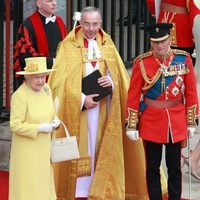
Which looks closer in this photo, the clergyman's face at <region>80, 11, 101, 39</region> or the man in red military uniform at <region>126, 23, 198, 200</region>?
the man in red military uniform at <region>126, 23, 198, 200</region>

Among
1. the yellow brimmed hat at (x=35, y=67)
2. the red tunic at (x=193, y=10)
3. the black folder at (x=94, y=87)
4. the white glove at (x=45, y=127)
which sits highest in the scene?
the red tunic at (x=193, y=10)

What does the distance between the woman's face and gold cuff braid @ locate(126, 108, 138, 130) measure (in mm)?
671

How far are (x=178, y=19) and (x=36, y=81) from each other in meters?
1.82

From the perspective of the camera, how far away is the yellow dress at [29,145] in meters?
5.12

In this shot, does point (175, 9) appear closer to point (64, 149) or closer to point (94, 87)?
point (94, 87)

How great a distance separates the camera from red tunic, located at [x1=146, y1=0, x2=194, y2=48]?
6.48 m

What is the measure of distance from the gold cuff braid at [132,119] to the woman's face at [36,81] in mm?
671

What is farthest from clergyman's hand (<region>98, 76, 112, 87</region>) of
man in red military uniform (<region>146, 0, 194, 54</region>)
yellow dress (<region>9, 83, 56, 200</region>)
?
man in red military uniform (<region>146, 0, 194, 54</region>)

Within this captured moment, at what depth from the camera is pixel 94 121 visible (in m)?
5.85

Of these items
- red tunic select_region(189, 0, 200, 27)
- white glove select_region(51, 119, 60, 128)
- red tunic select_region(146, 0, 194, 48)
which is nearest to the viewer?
white glove select_region(51, 119, 60, 128)

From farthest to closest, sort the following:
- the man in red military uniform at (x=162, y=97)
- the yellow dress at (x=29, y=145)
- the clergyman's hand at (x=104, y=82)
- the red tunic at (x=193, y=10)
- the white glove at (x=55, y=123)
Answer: the red tunic at (x=193, y=10) < the clergyman's hand at (x=104, y=82) < the man in red military uniform at (x=162, y=97) < the white glove at (x=55, y=123) < the yellow dress at (x=29, y=145)

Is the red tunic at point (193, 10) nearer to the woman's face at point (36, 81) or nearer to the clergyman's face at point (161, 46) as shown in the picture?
the clergyman's face at point (161, 46)

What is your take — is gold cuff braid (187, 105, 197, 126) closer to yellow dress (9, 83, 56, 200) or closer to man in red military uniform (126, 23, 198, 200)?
man in red military uniform (126, 23, 198, 200)

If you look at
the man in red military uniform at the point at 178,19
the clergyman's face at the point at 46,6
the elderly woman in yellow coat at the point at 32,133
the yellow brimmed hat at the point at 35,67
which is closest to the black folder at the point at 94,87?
the elderly woman in yellow coat at the point at 32,133
